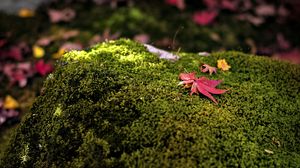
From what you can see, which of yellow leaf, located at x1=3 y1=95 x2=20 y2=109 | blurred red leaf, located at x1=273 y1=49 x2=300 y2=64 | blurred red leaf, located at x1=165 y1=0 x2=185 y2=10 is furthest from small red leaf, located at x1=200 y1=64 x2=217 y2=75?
blurred red leaf, located at x1=165 y1=0 x2=185 y2=10

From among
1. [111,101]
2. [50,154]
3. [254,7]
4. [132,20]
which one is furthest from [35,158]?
[254,7]

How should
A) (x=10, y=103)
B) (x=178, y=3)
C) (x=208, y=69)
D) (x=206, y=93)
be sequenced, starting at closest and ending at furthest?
(x=206, y=93) < (x=208, y=69) < (x=10, y=103) < (x=178, y=3)

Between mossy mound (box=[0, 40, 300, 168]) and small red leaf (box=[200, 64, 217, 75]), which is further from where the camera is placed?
small red leaf (box=[200, 64, 217, 75])

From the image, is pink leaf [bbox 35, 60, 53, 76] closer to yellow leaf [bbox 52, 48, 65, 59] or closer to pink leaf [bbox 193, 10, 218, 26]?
yellow leaf [bbox 52, 48, 65, 59]

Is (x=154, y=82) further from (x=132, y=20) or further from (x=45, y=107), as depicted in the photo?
(x=132, y=20)

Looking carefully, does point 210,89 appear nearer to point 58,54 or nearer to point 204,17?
point 58,54

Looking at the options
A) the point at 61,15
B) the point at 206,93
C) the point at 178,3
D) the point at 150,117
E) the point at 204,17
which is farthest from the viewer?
the point at 178,3

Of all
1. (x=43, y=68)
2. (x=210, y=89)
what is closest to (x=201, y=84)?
(x=210, y=89)
